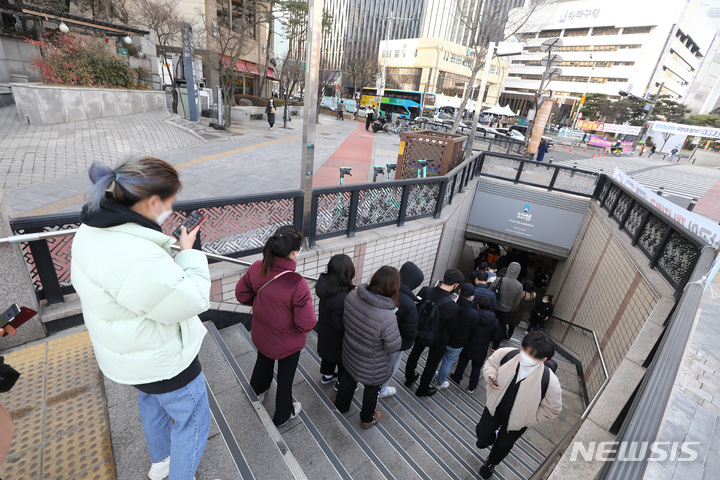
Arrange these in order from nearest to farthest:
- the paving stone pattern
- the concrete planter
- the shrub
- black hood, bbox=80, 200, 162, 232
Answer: black hood, bbox=80, 200, 162, 232, the paving stone pattern, the concrete planter, the shrub

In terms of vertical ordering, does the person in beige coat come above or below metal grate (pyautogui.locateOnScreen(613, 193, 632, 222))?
below

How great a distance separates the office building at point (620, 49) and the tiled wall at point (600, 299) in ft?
183

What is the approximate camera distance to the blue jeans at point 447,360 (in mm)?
3939

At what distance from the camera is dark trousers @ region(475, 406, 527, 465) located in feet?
9.24

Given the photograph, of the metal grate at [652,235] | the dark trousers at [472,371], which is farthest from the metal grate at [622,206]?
the dark trousers at [472,371]

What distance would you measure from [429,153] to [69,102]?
12.3 metres

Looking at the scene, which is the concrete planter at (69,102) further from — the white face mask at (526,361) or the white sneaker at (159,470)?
the white face mask at (526,361)

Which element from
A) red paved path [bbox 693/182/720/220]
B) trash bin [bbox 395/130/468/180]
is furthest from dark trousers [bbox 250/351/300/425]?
red paved path [bbox 693/182/720/220]

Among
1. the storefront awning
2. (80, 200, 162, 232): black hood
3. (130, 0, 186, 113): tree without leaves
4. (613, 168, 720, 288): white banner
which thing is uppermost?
(130, 0, 186, 113): tree without leaves

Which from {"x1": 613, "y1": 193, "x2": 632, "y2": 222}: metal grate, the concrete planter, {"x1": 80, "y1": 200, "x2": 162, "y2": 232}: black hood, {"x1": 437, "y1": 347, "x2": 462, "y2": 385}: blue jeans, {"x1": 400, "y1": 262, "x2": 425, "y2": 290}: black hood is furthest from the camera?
the concrete planter

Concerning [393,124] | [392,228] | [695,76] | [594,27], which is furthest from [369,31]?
[392,228]

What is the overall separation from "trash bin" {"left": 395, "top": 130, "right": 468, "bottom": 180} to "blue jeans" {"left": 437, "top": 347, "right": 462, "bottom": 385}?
16.9 ft

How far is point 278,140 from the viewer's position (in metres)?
14.9

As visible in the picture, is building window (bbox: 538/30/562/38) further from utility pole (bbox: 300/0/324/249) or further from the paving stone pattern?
utility pole (bbox: 300/0/324/249)
